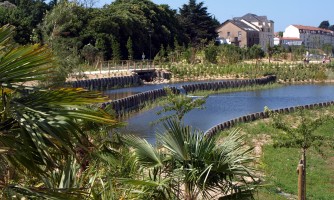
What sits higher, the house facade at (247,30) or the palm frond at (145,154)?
the house facade at (247,30)

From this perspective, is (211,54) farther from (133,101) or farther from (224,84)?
(133,101)

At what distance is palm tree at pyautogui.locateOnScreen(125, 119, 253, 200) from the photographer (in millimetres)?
5516

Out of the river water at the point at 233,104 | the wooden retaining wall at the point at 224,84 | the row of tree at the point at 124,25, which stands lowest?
the river water at the point at 233,104

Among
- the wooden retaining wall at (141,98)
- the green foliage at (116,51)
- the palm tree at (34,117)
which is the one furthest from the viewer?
the green foliage at (116,51)

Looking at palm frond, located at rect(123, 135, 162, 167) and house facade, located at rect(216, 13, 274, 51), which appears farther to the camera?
house facade, located at rect(216, 13, 274, 51)

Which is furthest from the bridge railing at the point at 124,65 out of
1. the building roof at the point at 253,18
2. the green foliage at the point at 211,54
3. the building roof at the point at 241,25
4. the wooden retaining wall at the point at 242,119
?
the building roof at the point at 253,18

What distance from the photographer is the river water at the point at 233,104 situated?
2247 cm

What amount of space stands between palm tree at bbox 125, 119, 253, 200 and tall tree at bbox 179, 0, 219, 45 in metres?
65.0

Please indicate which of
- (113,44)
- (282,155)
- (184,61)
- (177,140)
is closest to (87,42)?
(113,44)

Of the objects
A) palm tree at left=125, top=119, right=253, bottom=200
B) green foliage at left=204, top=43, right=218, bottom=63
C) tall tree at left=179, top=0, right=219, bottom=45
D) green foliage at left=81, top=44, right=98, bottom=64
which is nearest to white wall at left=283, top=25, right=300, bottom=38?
tall tree at left=179, top=0, right=219, bottom=45

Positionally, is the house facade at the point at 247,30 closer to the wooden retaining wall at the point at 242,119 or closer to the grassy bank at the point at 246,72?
the grassy bank at the point at 246,72

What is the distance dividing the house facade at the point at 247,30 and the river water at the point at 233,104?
4371cm

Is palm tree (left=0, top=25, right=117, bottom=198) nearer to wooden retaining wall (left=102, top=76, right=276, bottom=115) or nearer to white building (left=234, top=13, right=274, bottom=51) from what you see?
wooden retaining wall (left=102, top=76, right=276, bottom=115)

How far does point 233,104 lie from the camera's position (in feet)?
103
